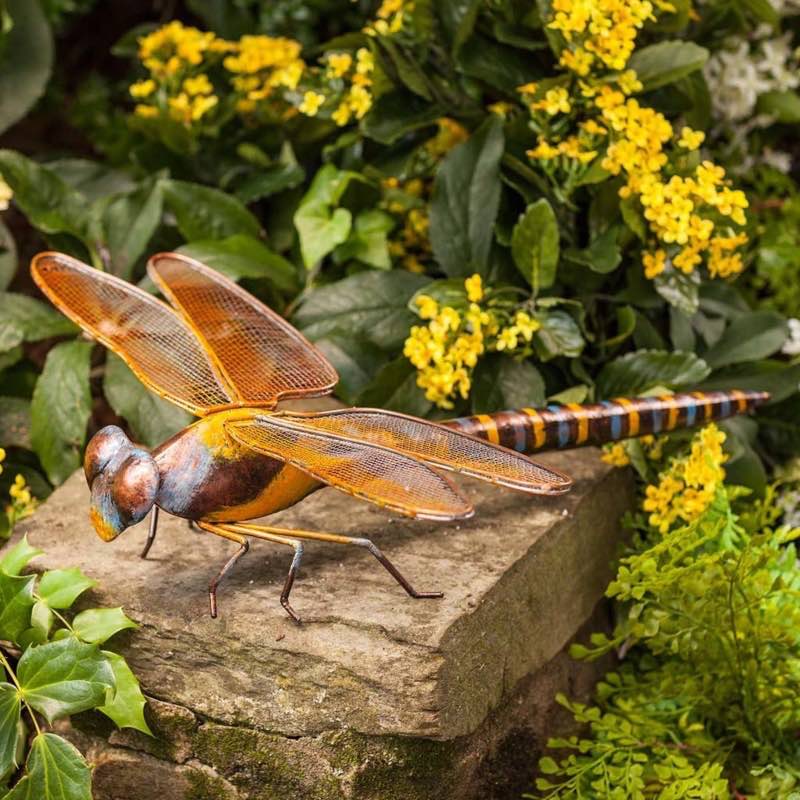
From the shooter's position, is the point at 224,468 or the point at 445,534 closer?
the point at 224,468

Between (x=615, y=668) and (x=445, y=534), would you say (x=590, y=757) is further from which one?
(x=445, y=534)

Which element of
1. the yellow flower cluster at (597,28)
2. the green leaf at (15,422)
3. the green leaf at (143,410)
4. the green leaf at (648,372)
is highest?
the yellow flower cluster at (597,28)

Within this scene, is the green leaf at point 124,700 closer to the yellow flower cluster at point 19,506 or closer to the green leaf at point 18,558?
the green leaf at point 18,558

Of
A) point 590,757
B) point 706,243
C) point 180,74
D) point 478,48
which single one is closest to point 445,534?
point 590,757

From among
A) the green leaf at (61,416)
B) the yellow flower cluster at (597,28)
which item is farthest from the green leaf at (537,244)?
the green leaf at (61,416)

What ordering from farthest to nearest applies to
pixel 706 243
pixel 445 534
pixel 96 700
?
pixel 706 243
pixel 445 534
pixel 96 700
